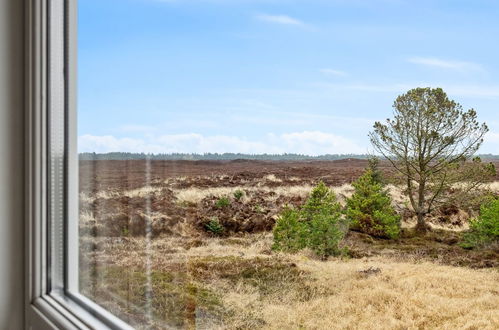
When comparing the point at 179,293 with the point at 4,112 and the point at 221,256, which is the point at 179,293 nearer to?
the point at 221,256

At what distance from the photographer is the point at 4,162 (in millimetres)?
1466

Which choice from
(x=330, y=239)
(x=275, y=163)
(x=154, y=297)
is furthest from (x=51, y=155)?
Result: (x=330, y=239)

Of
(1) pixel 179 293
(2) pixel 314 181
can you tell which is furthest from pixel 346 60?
(1) pixel 179 293

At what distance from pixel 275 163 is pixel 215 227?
0.61 ft

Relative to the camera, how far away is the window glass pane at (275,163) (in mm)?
862

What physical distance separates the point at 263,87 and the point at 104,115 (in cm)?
46

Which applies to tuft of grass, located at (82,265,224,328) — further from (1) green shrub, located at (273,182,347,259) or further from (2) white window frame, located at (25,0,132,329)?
(1) green shrub, located at (273,182,347,259)

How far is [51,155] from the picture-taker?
4.74 ft

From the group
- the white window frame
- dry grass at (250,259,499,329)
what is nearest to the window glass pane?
dry grass at (250,259,499,329)

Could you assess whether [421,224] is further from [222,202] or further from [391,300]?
[222,202]

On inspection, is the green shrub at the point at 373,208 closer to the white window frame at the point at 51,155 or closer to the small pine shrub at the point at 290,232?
the small pine shrub at the point at 290,232

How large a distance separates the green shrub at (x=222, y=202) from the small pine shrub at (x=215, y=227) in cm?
3

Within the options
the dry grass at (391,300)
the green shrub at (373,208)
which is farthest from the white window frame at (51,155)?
the green shrub at (373,208)

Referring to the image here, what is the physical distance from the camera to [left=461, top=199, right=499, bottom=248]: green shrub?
80 cm
